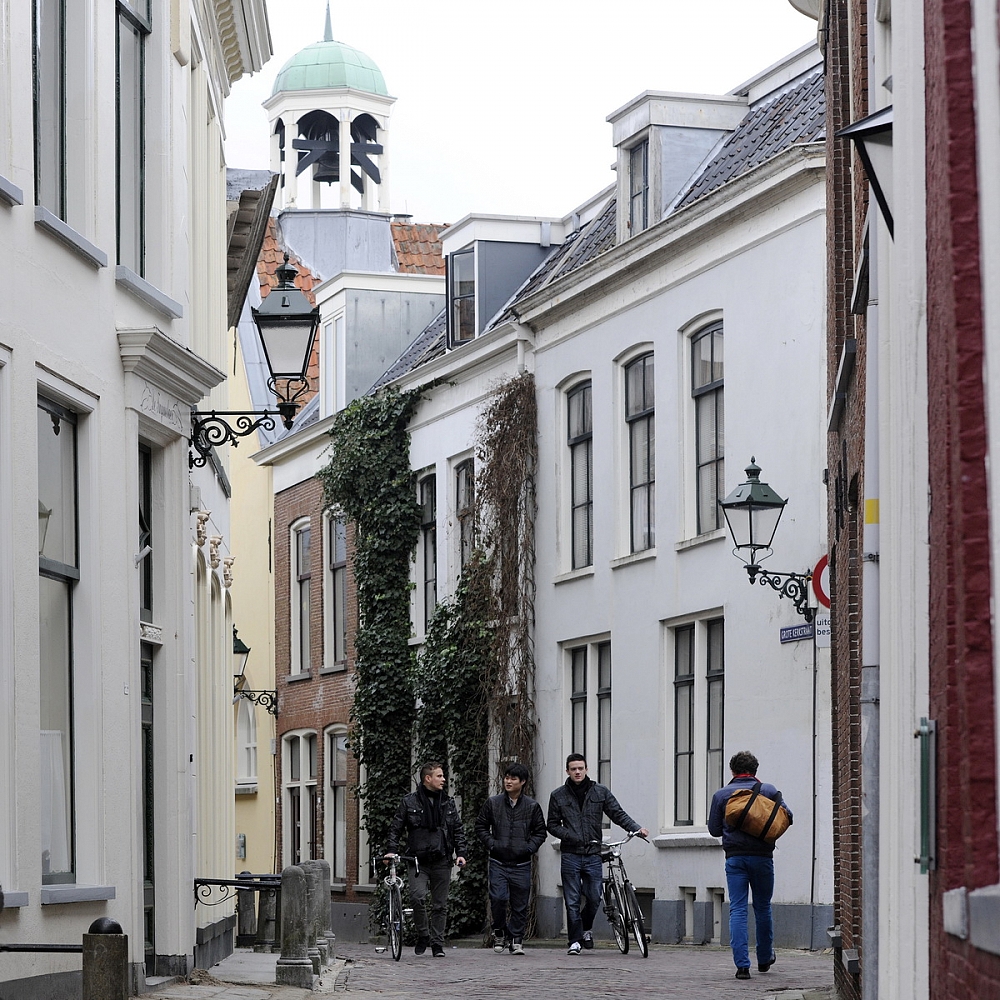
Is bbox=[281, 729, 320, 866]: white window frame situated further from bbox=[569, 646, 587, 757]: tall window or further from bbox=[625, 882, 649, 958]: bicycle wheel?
bbox=[625, 882, 649, 958]: bicycle wheel

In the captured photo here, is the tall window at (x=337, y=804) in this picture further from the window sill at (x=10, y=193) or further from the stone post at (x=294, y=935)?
the window sill at (x=10, y=193)

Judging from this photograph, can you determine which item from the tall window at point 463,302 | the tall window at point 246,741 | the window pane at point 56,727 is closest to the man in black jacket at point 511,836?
the window pane at point 56,727

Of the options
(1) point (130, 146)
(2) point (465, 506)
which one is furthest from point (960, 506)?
(2) point (465, 506)

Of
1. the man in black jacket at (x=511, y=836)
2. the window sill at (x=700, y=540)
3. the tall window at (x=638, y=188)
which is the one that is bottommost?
the man in black jacket at (x=511, y=836)

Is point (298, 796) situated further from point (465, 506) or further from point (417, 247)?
point (417, 247)

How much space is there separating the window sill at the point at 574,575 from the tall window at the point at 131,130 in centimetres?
1034

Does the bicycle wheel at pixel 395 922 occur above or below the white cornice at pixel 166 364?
below

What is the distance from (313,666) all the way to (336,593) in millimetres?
1330

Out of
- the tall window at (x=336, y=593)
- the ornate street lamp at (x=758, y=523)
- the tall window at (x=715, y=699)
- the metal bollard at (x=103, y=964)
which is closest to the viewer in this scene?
the metal bollard at (x=103, y=964)

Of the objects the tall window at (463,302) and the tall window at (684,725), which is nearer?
the tall window at (684,725)

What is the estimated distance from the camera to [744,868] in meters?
13.9

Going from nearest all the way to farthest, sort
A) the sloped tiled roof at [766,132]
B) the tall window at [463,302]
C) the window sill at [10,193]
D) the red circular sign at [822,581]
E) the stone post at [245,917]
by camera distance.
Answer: the window sill at [10,193] < the red circular sign at [822,581] < the stone post at [245,917] < the sloped tiled roof at [766,132] < the tall window at [463,302]

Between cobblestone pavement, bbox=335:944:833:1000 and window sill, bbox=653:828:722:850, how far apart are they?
118cm

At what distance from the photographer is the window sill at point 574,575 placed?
22.5m
